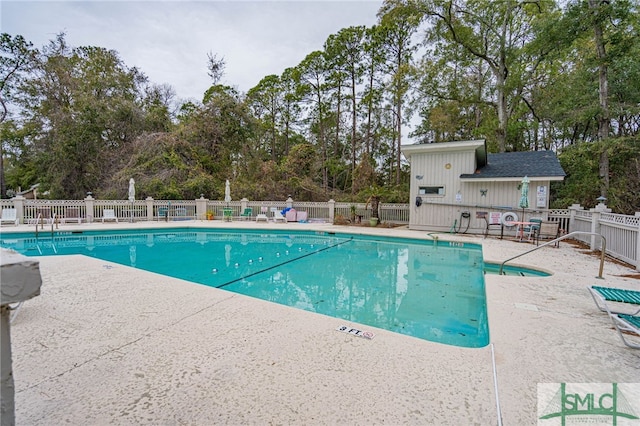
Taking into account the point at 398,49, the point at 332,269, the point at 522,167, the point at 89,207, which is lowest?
the point at 332,269

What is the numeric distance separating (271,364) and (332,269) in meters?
4.71

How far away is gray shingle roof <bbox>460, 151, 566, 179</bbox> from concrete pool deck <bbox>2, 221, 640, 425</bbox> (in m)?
7.75

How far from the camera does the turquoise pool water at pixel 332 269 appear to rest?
4.27 metres

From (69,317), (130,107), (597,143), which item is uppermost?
(130,107)

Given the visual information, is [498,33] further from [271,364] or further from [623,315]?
[271,364]

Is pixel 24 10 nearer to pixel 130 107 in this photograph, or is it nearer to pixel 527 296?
pixel 527 296

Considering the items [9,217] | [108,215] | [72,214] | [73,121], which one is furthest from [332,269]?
[73,121]

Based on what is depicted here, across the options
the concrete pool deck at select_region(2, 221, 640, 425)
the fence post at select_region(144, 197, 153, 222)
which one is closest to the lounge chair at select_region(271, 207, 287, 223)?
the fence post at select_region(144, 197, 153, 222)

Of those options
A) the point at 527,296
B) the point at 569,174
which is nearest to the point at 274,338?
the point at 527,296

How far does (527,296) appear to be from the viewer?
3941mm

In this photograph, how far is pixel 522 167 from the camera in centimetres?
1062

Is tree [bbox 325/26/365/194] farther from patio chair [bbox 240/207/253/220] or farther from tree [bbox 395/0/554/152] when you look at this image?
patio chair [bbox 240/207/253/220]

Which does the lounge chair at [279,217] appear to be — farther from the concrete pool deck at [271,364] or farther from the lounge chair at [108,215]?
the concrete pool deck at [271,364]

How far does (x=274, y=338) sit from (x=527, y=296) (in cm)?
349
